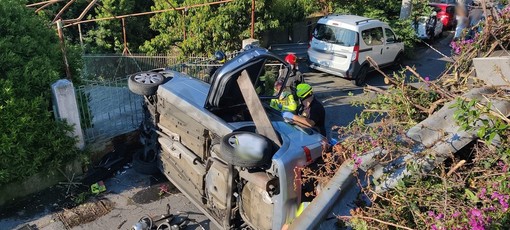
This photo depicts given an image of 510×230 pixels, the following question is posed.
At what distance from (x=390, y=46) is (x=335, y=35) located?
2357mm

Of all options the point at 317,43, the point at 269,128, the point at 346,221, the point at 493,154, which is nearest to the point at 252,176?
the point at 269,128

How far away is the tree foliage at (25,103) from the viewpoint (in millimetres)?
→ 5188

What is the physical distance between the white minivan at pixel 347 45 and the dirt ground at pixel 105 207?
6.55 m

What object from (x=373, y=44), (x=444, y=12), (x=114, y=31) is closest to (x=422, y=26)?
(x=444, y=12)

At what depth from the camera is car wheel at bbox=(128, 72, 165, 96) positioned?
5609mm

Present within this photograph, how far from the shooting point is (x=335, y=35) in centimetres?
1098

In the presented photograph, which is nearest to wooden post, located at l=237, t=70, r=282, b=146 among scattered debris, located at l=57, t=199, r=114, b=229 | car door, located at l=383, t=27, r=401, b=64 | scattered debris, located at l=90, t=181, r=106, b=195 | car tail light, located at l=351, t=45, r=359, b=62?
scattered debris, located at l=57, t=199, r=114, b=229

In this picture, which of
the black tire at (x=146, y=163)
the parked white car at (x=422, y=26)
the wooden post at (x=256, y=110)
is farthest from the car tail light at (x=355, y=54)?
the wooden post at (x=256, y=110)

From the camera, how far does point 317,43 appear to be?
11.4 metres

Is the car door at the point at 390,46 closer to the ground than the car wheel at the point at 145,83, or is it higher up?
closer to the ground

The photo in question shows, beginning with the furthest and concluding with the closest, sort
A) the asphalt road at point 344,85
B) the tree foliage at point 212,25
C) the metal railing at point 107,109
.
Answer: the tree foliage at point 212,25
the asphalt road at point 344,85
the metal railing at point 107,109

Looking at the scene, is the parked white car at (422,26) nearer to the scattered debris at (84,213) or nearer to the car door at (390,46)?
the car door at (390,46)

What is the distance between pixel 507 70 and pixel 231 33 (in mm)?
8514

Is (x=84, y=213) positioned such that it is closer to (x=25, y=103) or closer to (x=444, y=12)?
(x=25, y=103)
